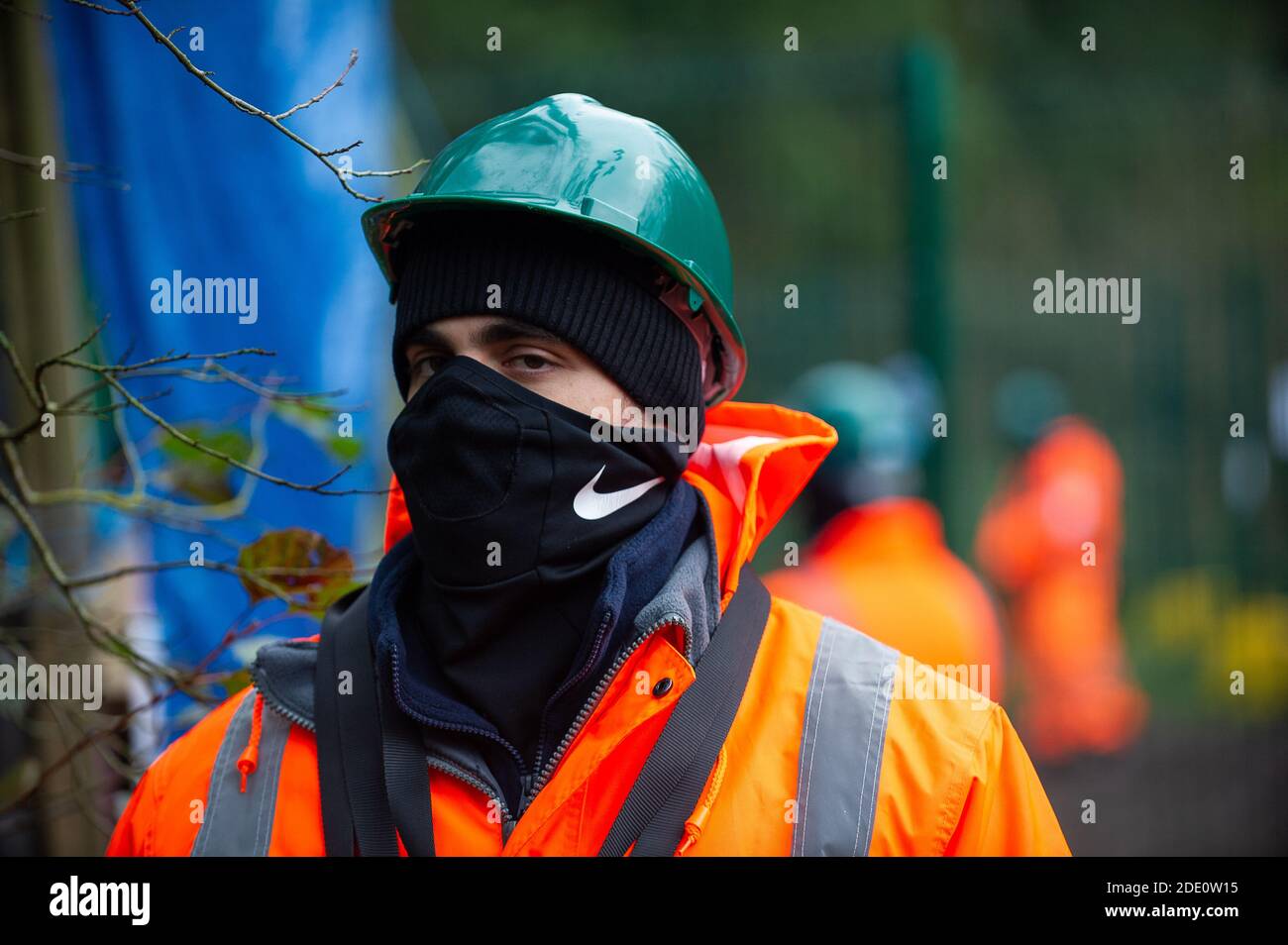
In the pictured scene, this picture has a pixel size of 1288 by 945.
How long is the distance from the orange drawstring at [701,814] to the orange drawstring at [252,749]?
700 mm

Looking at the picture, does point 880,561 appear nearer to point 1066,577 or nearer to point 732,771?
point 732,771

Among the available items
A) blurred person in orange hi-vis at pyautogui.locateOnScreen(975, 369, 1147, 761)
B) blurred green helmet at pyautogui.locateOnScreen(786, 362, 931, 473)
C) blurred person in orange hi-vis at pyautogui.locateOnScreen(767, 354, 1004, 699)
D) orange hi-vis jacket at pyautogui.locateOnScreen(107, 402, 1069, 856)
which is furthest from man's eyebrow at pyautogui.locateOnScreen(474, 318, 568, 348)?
blurred person in orange hi-vis at pyautogui.locateOnScreen(975, 369, 1147, 761)

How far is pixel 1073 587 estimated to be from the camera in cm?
809

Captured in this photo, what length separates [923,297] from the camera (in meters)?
6.41

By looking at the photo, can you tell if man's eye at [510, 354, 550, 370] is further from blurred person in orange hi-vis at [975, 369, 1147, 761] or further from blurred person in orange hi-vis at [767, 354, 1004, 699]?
blurred person in orange hi-vis at [975, 369, 1147, 761]

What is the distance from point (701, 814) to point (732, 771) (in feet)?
0.31

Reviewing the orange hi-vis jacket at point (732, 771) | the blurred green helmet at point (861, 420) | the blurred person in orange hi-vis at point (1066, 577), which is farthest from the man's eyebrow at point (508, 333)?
the blurred person in orange hi-vis at point (1066, 577)

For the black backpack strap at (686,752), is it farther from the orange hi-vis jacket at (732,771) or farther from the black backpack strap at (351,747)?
the black backpack strap at (351,747)

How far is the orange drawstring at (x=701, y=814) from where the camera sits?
1724 millimetres

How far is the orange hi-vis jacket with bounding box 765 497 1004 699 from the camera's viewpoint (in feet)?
11.5

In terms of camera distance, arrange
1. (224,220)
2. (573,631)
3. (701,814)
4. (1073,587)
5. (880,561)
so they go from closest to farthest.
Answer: (701,814) < (573,631) < (224,220) < (880,561) < (1073,587)

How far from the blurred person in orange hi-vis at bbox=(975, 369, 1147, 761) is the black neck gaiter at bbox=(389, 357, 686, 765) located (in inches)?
253

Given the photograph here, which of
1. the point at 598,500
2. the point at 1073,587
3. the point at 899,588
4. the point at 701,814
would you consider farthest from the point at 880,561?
the point at 1073,587
